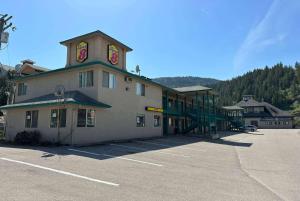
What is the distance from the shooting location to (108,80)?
1992 centimetres

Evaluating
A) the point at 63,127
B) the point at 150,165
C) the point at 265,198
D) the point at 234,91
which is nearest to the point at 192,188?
the point at 265,198

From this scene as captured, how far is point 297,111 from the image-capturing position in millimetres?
80375

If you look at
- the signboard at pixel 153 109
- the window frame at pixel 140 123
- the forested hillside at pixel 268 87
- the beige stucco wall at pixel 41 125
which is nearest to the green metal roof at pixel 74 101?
the beige stucco wall at pixel 41 125

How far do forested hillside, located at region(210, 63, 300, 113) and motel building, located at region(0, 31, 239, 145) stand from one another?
92.4 metres

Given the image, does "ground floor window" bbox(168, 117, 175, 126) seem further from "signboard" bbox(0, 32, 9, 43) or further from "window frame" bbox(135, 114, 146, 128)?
"signboard" bbox(0, 32, 9, 43)

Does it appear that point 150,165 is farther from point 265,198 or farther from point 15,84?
point 15,84

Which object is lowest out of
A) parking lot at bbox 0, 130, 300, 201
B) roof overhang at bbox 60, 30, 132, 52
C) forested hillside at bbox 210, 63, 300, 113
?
parking lot at bbox 0, 130, 300, 201

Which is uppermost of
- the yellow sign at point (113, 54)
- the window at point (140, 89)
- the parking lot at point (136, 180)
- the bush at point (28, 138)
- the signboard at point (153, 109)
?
the yellow sign at point (113, 54)

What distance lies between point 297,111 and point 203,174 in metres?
83.9

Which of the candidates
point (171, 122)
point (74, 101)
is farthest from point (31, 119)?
point (171, 122)

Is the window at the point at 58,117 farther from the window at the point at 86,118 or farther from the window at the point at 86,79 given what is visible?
the window at the point at 86,79

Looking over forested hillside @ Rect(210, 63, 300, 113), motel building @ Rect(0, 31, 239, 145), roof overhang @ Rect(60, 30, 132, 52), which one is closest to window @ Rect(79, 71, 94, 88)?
motel building @ Rect(0, 31, 239, 145)

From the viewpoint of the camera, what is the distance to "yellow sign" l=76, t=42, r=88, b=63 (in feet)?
69.4

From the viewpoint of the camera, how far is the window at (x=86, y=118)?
17.4 m
